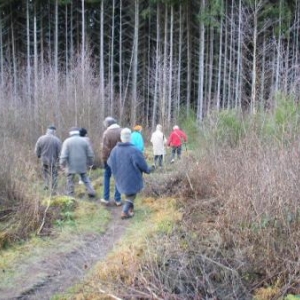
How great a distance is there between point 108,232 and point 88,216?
926mm

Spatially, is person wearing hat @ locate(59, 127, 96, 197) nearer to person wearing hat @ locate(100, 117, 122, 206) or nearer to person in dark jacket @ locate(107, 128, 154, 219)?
person wearing hat @ locate(100, 117, 122, 206)

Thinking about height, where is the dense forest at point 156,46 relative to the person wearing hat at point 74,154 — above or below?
above

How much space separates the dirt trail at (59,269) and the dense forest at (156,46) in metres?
17.3

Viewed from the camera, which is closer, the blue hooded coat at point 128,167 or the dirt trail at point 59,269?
the dirt trail at point 59,269

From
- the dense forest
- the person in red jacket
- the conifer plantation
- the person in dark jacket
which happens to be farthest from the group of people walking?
the dense forest

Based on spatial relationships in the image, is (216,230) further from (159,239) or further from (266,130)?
(266,130)

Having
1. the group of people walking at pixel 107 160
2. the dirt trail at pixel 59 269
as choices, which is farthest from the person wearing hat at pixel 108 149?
the dirt trail at pixel 59 269

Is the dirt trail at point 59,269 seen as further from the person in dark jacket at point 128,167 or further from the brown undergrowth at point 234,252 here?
the person in dark jacket at point 128,167

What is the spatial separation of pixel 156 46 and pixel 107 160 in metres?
24.4

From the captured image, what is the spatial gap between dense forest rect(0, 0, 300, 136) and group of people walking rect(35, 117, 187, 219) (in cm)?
1277

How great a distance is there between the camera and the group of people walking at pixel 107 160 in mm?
8219

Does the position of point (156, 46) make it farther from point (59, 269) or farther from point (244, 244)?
point (244, 244)

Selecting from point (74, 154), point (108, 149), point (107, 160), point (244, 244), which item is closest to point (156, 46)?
point (108, 149)

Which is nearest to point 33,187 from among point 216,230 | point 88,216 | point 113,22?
point 88,216
